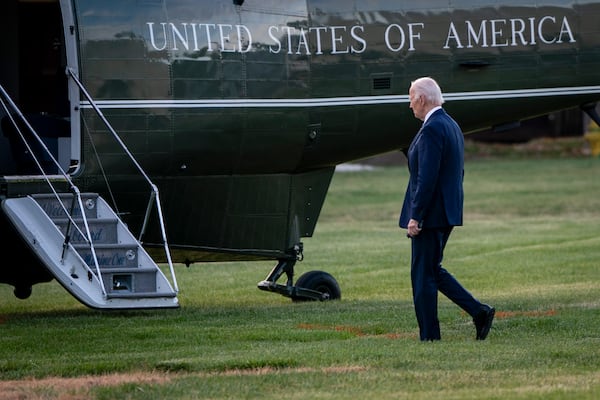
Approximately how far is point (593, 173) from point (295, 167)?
1060 inches

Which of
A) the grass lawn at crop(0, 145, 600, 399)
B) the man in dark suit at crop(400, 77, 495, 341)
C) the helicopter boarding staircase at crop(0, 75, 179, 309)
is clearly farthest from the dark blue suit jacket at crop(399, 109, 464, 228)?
the helicopter boarding staircase at crop(0, 75, 179, 309)

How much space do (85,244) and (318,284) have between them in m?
3.92

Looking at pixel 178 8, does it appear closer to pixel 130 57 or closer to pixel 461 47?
pixel 130 57

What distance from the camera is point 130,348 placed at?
11.2 meters

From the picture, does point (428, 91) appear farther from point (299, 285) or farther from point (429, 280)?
point (299, 285)

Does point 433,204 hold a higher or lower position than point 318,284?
higher

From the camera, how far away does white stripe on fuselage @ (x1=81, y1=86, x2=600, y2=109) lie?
1340 centimetres

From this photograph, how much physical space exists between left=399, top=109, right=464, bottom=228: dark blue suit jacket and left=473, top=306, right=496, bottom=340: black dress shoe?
0.79 metres

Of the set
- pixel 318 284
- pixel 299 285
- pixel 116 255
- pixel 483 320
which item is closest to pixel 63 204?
pixel 116 255

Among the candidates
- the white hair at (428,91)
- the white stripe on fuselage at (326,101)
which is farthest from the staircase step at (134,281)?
the white hair at (428,91)

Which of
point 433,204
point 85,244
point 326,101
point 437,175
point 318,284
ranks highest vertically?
point 326,101

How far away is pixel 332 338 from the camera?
11617 millimetres

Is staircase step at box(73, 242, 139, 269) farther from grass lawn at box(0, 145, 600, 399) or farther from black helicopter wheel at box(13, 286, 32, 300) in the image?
black helicopter wheel at box(13, 286, 32, 300)

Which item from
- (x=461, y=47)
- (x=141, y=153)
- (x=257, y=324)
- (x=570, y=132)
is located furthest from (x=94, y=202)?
(x=570, y=132)
